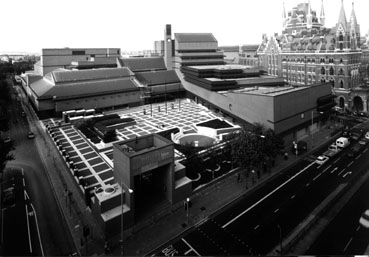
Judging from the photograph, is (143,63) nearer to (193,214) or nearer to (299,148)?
(299,148)

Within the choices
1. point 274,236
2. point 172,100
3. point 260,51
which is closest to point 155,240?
point 274,236

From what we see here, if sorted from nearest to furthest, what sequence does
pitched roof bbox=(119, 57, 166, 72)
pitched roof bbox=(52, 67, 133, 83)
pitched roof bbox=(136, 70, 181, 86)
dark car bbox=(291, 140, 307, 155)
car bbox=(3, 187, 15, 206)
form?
1. car bbox=(3, 187, 15, 206)
2. dark car bbox=(291, 140, 307, 155)
3. pitched roof bbox=(52, 67, 133, 83)
4. pitched roof bbox=(136, 70, 181, 86)
5. pitched roof bbox=(119, 57, 166, 72)

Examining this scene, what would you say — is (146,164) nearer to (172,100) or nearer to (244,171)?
(244,171)

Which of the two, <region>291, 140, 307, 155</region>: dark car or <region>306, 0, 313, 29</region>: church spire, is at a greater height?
<region>306, 0, 313, 29</region>: church spire

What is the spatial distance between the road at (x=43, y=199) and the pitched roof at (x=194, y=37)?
8451 cm

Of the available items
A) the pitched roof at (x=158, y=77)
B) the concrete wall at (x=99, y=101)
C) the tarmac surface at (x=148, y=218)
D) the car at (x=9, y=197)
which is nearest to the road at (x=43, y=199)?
the tarmac surface at (x=148, y=218)

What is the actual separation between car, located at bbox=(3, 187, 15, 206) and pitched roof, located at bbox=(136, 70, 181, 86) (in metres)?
80.6

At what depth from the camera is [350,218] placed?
35.3m

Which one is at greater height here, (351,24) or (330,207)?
(351,24)

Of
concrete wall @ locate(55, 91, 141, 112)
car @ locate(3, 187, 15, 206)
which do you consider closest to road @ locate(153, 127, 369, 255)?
car @ locate(3, 187, 15, 206)

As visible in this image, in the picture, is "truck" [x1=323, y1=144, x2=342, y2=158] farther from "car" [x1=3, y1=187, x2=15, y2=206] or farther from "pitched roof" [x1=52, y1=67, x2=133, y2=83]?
"pitched roof" [x1=52, y1=67, x2=133, y2=83]

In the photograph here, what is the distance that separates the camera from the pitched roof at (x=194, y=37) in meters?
133

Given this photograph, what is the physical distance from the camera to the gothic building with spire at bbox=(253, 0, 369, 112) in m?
94.8

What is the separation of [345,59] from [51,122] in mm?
102916
